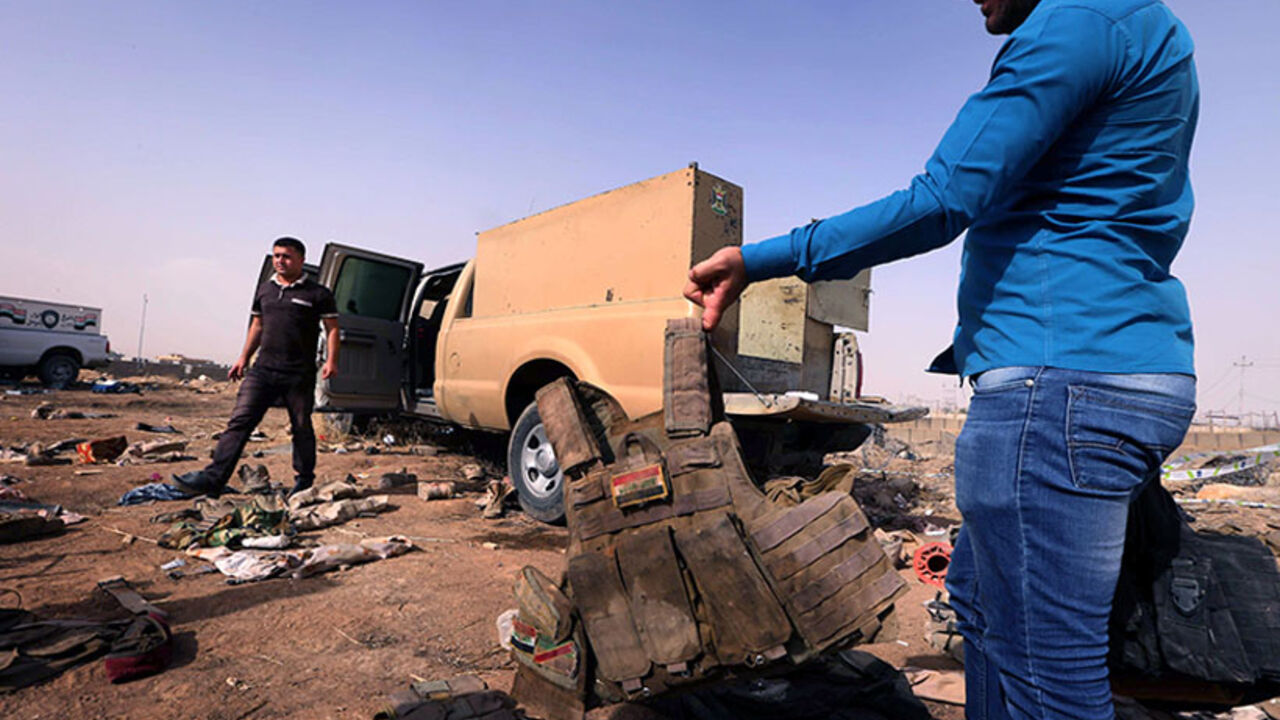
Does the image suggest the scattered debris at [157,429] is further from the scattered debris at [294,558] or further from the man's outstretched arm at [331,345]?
the scattered debris at [294,558]

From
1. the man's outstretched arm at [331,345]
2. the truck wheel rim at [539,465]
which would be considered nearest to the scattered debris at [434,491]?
the truck wheel rim at [539,465]

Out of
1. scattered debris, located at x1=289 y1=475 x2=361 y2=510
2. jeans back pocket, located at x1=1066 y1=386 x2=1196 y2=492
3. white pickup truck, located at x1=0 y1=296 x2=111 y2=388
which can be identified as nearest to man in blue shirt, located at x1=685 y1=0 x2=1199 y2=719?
jeans back pocket, located at x1=1066 y1=386 x2=1196 y2=492

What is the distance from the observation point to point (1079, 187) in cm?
108

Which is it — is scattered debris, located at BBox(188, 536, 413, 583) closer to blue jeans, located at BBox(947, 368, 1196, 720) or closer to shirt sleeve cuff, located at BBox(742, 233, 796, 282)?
shirt sleeve cuff, located at BBox(742, 233, 796, 282)

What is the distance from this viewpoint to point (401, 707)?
1.95 meters

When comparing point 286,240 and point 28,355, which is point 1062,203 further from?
point 28,355

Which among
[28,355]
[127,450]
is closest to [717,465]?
[127,450]

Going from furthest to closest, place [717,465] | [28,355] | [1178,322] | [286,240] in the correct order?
1. [28,355]
2. [286,240]
3. [717,465]
4. [1178,322]

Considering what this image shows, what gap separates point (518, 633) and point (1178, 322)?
1742mm

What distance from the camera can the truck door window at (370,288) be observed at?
21.9 feet

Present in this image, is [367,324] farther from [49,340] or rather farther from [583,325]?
[49,340]

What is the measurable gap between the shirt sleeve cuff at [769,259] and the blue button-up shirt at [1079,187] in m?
0.17

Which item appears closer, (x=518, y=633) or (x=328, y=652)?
(x=518, y=633)

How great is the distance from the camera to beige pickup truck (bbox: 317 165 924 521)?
4.09 metres
